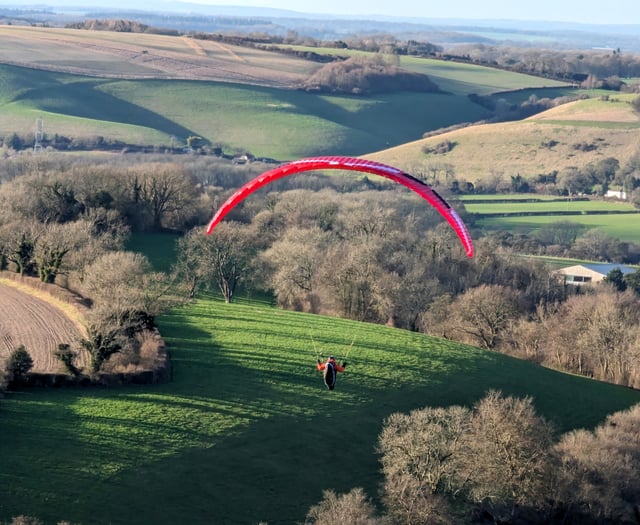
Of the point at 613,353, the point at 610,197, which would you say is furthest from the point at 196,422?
the point at 610,197

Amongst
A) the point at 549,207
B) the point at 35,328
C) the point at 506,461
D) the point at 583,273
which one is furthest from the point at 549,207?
the point at 506,461

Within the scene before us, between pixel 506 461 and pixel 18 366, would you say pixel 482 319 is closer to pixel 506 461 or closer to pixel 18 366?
pixel 506 461

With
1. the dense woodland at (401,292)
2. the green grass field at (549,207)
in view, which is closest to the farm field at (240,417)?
the dense woodland at (401,292)

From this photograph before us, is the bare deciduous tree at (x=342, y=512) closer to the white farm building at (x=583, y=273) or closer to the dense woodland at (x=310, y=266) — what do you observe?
the dense woodland at (x=310, y=266)

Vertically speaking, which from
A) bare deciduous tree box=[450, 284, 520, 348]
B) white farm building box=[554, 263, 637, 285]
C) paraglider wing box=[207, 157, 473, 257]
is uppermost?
paraglider wing box=[207, 157, 473, 257]

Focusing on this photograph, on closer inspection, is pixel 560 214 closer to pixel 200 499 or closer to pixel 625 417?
pixel 625 417

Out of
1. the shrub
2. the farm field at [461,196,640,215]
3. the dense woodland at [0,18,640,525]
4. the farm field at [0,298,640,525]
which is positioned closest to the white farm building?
the dense woodland at [0,18,640,525]

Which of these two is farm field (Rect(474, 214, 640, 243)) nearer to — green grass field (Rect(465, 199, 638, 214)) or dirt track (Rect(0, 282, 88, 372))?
green grass field (Rect(465, 199, 638, 214))
